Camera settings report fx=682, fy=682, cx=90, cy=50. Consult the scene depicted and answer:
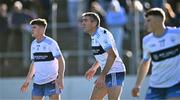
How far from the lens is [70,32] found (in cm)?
2002

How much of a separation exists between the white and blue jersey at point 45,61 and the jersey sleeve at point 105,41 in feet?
3.19

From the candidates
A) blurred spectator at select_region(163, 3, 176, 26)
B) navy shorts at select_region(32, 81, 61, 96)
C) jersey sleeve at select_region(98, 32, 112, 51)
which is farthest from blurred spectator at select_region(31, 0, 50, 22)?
jersey sleeve at select_region(98, 32, 112, 51)

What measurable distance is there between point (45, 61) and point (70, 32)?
25.9 ft

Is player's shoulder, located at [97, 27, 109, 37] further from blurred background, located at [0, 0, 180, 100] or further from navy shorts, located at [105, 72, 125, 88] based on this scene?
blurred background, located at [0, 0, 180, 100]

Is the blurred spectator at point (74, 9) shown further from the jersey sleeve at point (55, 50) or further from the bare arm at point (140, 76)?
the bare arm at point (140, 76)

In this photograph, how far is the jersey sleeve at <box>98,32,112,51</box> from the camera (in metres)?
11.3

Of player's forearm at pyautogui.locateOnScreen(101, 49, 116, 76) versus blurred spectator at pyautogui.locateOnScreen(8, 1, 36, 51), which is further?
blurred spectator at pyautogui.locateOnScreen(8, 1, 36, 51)

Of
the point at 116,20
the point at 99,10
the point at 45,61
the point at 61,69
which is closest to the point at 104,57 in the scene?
the point at 61,69

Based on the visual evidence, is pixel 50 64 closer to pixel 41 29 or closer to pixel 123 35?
pixel 41 29

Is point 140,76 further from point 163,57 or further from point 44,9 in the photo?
point 44,9

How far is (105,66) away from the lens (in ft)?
36.3

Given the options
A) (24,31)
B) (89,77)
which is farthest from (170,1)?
(89,77)

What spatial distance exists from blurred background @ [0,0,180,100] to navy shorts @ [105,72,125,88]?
655cm

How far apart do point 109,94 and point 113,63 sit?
0.65m
